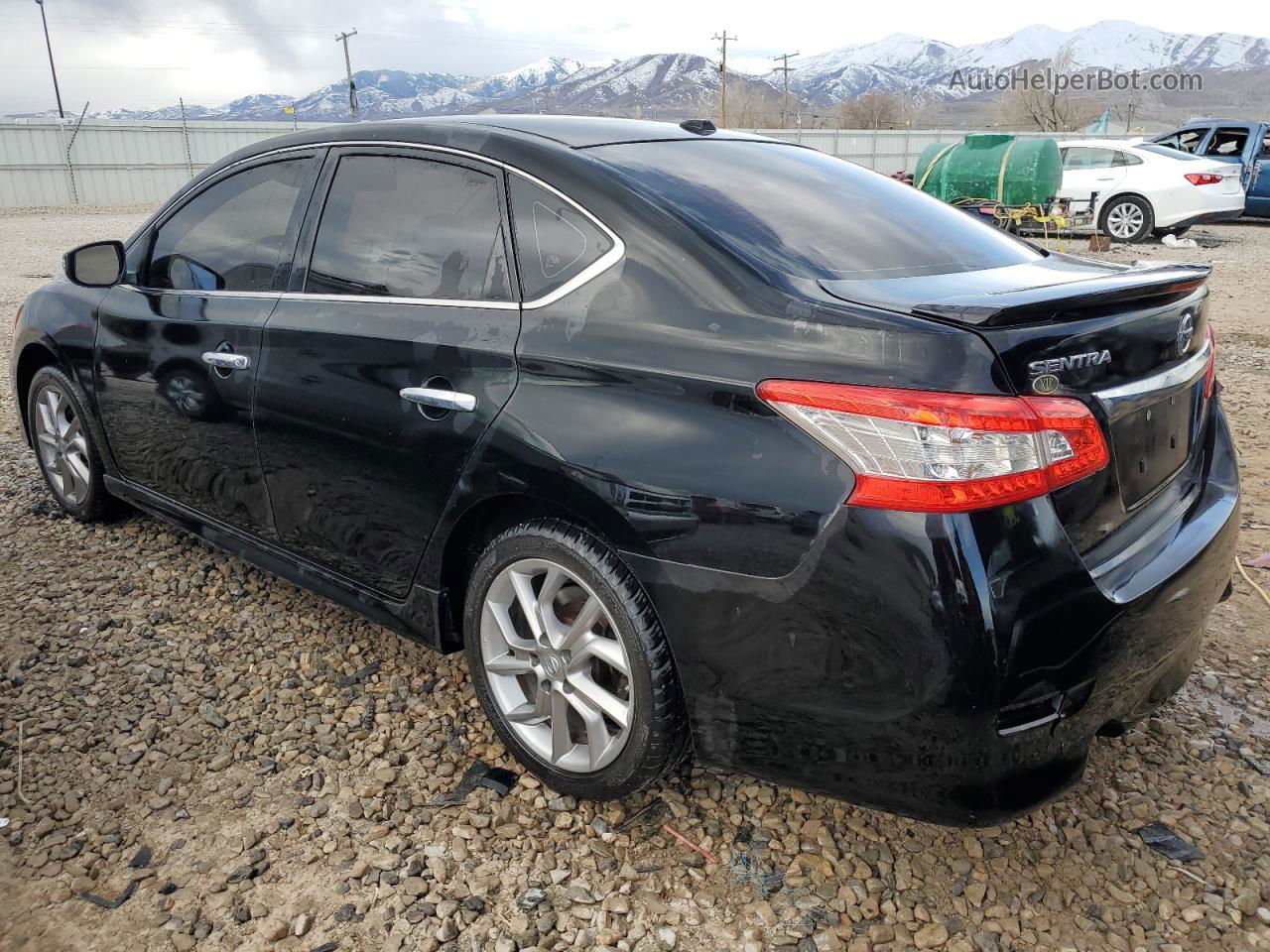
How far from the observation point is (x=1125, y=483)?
2008 mm

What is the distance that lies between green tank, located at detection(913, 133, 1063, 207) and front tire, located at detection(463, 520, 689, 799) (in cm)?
1413

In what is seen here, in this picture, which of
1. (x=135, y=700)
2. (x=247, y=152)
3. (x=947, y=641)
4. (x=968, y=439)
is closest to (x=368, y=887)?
(x=135, y=700)

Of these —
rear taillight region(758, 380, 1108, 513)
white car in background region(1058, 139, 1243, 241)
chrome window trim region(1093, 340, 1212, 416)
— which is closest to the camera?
rear taillight region(758, 380, 1108, 513)

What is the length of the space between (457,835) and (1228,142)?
20046mm

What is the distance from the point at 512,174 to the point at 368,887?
68.4 inches

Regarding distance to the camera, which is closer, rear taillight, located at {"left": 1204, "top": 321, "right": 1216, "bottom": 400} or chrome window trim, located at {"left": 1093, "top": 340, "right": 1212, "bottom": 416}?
chrome window trim, located at {"left": 1093, "top": 340, "right": 1212, "bottom": 416}

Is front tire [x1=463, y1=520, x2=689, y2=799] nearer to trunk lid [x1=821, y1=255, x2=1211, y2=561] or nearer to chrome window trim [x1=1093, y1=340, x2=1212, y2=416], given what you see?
trunk lid [x1=821, y1=255, x2=1211, y2=561]

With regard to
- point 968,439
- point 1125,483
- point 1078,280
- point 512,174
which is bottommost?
point 1125,483

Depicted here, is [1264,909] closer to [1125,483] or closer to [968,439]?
[1125,483]

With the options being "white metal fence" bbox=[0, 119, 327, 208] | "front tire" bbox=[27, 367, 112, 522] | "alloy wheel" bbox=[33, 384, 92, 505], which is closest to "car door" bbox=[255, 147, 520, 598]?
"front tire" bbox=[27, 367, 112, 522]

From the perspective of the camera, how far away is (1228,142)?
17.6m

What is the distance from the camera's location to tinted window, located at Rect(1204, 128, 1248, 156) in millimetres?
17359

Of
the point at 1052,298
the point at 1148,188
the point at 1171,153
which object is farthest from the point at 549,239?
the point at 1171,153

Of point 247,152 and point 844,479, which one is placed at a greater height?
point 247,152
